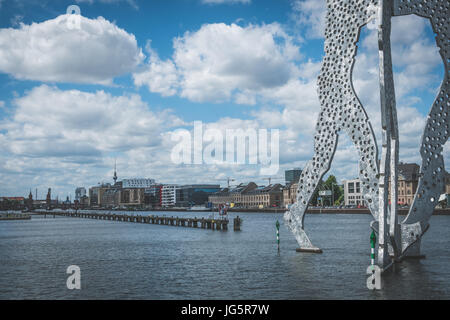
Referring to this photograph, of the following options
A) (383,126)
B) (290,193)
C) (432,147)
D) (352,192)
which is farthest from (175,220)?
(290,193)

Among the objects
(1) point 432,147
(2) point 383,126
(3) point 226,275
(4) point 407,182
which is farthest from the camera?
(4) point 407,182

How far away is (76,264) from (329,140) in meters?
15.7

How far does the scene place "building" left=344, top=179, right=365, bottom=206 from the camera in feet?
513

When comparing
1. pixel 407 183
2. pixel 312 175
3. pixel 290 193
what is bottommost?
pixel 290 193

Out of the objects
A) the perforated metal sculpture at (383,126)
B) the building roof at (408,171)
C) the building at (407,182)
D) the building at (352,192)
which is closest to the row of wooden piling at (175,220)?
the perforated metal sculpture at (383,126)

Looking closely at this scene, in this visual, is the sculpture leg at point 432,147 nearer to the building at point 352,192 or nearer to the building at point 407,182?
the building at point 407,182

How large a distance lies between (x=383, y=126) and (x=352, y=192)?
477 feet

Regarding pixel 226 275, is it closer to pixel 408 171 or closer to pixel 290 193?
pixel 408 171

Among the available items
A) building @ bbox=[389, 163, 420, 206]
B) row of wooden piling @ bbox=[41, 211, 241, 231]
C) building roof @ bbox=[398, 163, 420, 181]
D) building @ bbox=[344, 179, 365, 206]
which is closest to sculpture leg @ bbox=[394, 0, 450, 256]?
row of wooden piling @ bbox=[41, 211, 241, 231]

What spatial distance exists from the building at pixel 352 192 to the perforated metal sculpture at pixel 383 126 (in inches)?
5272

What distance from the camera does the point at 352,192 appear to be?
160125 millimetres
